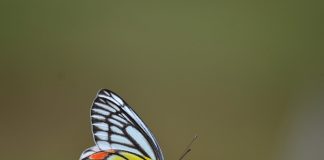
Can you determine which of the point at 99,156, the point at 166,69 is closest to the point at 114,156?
the point at 99,156

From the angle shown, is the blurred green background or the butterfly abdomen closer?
the butterfly abdomen

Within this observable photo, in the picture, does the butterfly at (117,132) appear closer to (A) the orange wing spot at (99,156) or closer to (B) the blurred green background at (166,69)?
(A) the orange wing spot at (99,156)

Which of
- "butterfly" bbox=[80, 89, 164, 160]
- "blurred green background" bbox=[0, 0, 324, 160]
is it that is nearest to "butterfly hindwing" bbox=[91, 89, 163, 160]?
"butterfly" bbox=[80, 89, 164, 160]

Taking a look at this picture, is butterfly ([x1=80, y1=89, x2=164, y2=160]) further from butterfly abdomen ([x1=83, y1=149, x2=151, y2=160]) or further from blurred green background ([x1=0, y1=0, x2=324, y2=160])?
blurred green background ([x1=0, y1=0, x2=324, y2=160])

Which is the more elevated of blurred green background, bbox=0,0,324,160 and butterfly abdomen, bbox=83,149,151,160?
blurred green background, bbox=0,0,324,160

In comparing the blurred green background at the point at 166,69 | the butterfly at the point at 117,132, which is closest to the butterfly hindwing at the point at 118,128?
the butterfly at the point at 117,132

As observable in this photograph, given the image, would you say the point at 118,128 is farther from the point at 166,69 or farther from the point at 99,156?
the point at 166,69

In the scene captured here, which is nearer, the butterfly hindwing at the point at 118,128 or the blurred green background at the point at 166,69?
the butterfly hindwing at the point at 118,128
